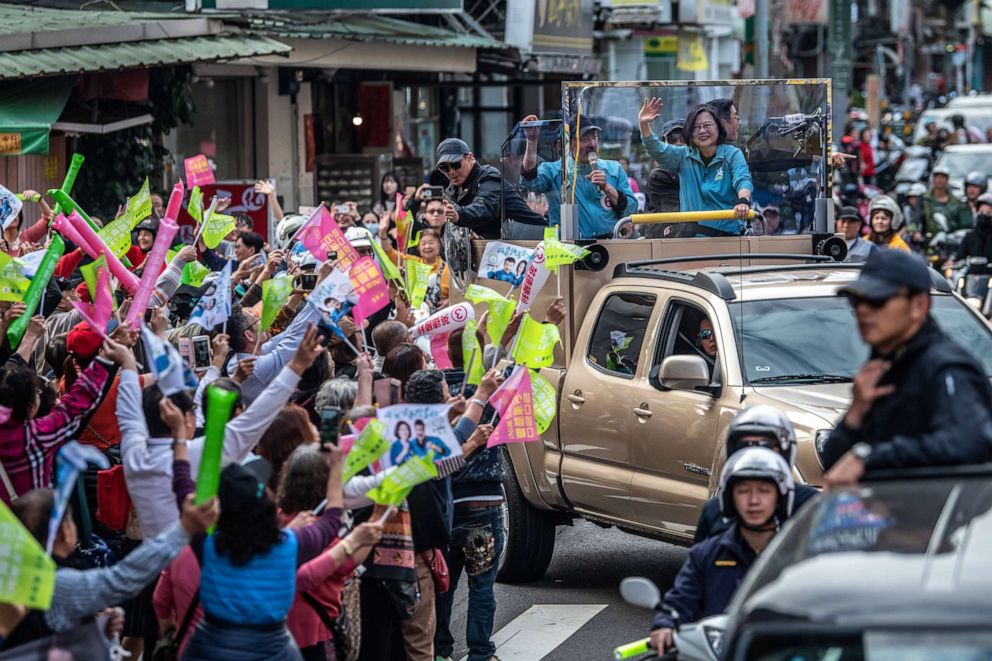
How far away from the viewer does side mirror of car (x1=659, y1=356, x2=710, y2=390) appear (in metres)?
8.32

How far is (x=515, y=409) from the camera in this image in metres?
7.28

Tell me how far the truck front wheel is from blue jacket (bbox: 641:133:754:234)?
2383mm

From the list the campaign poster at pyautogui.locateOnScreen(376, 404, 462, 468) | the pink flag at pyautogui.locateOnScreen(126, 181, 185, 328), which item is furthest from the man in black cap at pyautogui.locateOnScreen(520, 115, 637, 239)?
the campaign poster at pyautogui.locateOnScreen(376, 404, 462, 468)

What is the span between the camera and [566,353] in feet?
32.2

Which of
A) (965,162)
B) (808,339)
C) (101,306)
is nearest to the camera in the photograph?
(101,306)

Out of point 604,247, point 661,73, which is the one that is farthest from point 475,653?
Result: point 661,73

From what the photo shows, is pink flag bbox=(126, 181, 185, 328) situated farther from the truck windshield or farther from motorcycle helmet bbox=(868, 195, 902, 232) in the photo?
motorcycle helmet bbox=(868, 195, 902, 232)

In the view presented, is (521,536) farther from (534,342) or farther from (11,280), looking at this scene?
(11,280)

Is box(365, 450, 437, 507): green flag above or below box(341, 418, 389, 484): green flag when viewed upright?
below

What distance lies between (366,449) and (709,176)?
5840mm

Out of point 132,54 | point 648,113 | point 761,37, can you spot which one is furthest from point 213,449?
point 761,37

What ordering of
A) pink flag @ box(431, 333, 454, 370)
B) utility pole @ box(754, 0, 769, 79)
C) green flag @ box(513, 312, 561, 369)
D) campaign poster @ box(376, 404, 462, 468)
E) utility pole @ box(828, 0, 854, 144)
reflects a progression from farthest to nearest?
utility pole @ box(828, 0, 854, 144), utility pole @ box(754, 0, 769, 79), pink flag @ box(431, 333, 454, 370), green flag @ box(513, 312, 561, 369), campaign poster @ box(376, 404, 462, 468)

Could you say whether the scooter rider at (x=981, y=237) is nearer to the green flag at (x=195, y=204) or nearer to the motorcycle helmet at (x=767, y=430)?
the green flag at (x=195, y=204)

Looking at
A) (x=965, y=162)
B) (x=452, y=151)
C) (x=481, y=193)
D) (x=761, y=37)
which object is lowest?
(x=965, y=162)
